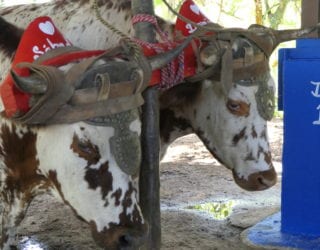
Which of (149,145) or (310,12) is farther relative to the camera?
(310,12)

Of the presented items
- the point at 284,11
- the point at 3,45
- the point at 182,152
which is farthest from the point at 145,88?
the point at 284,11

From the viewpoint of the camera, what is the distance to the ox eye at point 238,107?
3.55 m

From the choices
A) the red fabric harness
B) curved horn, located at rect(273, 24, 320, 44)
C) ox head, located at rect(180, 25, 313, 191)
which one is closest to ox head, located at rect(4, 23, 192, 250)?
the red fabric harness

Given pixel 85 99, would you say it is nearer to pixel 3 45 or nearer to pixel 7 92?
pixel 7 92

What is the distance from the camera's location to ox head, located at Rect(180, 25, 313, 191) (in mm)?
3496

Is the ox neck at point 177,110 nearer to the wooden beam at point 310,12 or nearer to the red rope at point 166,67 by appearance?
the red rope at point 166,67

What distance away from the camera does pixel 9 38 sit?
3209mm

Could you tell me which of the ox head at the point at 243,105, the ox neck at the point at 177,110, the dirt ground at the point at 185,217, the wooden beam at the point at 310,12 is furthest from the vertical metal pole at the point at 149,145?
the wooden beam at the point at 310,12

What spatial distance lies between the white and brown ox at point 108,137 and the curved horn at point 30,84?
0.23 m

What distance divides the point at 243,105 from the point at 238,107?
3cm

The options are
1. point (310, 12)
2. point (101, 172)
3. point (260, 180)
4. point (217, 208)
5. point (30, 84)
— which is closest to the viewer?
point (30, 84)

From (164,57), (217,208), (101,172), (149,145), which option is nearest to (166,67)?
(164,57)

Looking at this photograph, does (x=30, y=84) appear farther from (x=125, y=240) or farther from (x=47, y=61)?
(x=125, y=240)

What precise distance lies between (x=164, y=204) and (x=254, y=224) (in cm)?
96
